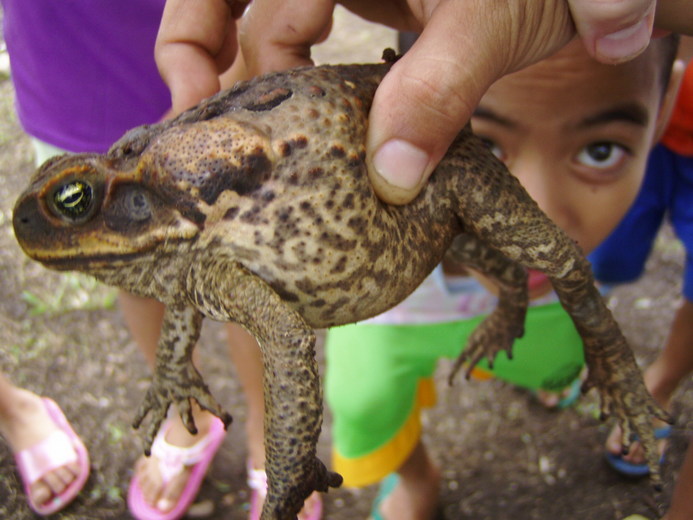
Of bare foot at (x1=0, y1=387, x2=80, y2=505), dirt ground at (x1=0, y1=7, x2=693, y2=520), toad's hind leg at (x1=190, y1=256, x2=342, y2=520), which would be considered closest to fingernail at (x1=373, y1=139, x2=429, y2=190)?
toad's hind leg at (x1=190, y1=256, x2=342, y2=520)

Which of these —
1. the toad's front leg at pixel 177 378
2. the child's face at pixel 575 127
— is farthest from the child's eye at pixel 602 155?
the toad's front leg at pixel 177 378

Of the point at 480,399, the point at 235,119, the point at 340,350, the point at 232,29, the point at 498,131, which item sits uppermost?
the point at 235,119


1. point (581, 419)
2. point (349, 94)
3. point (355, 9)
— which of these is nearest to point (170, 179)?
point (349, 94)

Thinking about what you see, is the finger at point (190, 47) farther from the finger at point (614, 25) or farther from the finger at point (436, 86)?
the finger at point (614, 25)

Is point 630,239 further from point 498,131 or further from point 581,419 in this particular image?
point 498,131

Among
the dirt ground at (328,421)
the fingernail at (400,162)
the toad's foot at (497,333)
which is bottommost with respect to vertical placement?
the dirt ground at (328,421)

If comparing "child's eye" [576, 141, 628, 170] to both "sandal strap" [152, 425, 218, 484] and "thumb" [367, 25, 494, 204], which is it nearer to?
"thumb" [367, 25, 494, 204]
